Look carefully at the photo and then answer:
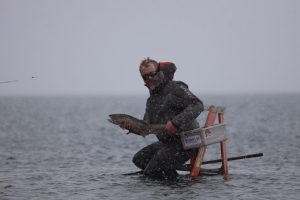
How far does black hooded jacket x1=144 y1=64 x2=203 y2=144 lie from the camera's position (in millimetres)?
13680

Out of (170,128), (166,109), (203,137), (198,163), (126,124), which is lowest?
(198,163)

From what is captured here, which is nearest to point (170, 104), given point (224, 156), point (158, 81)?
point (158, 81)

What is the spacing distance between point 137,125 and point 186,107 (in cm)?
104

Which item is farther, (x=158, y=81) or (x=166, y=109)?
(x=166, y=109)

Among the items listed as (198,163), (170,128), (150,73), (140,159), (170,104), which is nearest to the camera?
(170,128)

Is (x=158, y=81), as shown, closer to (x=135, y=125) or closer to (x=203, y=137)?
(x=135, y=125)

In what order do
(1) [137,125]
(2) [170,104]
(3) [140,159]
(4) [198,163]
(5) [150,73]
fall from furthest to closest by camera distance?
(3) [140,159] < (4) [198,163] < (2) [170,104] < (5) [150,73] < (1) [137,125]

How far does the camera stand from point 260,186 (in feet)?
43.6

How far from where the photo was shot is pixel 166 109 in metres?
13.9

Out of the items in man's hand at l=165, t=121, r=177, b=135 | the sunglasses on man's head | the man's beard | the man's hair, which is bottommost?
man's hand at l=165, t=121, r=177, b=135

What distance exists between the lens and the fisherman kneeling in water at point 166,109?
1369 cm

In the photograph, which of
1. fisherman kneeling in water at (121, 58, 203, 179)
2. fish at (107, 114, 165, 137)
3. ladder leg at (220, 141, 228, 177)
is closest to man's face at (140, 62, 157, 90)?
fisherman kneeling in water at (121, 58, 203, 179)

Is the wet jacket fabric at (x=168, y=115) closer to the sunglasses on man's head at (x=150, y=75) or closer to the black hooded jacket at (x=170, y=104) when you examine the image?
the black hooded jacket at (x=170, y=104)

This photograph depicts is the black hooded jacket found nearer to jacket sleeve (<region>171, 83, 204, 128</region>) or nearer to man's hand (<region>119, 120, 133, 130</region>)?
jacket sleeve (<region>171, 83, 204, 128</region>)
